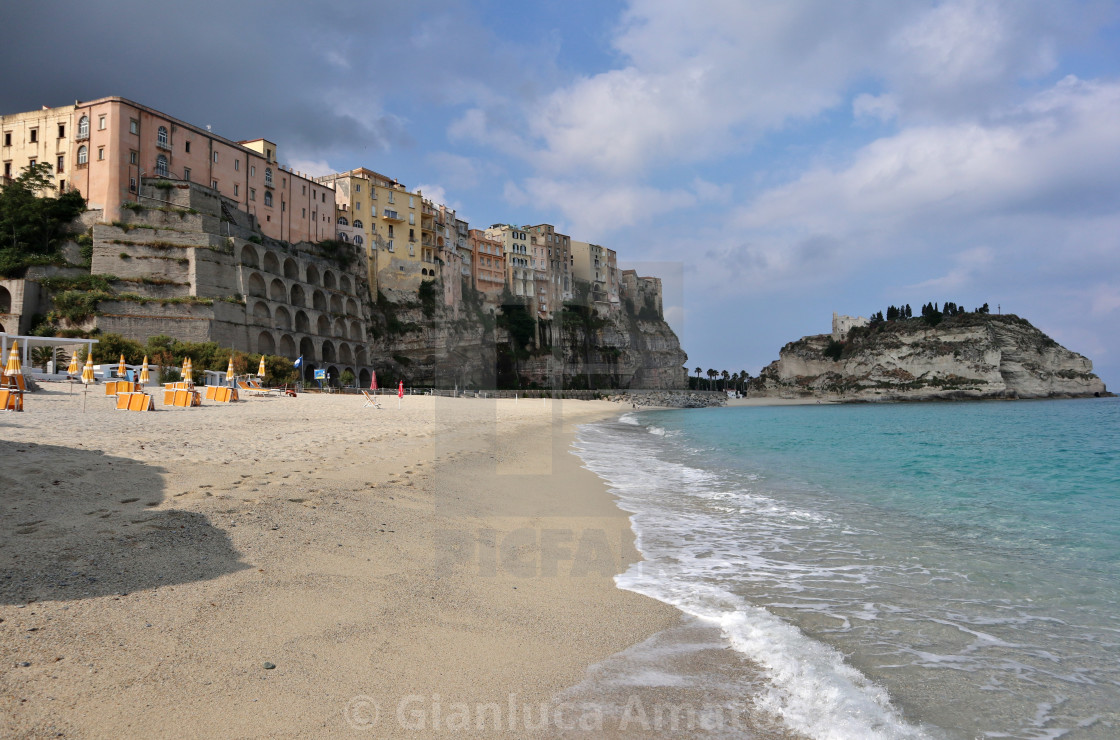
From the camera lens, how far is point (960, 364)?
312 feet

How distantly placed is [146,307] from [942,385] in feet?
354

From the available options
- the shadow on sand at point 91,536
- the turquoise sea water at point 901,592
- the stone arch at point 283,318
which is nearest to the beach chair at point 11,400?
the shadow on sand at point 91,536

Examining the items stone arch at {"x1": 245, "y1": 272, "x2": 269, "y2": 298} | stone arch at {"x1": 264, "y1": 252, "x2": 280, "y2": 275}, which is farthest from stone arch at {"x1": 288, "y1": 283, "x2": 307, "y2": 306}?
stone arch at {"x1": 245, "y1": 272, "x2": 269, "y2": 298}

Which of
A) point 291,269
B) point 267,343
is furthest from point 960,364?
point 267,343

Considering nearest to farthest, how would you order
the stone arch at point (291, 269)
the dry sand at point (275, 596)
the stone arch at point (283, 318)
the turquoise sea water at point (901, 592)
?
1. the dry sand at point (275, 596)
2. the turquoise sea water at point (901, 592)
3. the stone arch at point (283, 318)
4. the stone arch at point (291, 269)

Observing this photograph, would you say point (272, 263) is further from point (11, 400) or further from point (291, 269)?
point (11, 400)

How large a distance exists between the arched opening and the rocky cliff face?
95780mm

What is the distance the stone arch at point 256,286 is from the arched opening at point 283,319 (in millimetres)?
1866

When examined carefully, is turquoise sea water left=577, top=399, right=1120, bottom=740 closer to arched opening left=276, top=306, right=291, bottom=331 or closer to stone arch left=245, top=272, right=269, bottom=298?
stone arch left=245, top=272, right=269, bottom=298

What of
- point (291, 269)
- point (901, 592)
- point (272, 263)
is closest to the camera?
point (901, 592)

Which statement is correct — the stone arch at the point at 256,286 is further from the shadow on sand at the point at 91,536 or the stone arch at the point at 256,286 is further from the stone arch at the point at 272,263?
the shadow on sand at the point at 91,536

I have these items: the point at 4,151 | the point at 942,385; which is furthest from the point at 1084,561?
the point at 942,385

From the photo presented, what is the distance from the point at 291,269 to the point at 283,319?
6.60 meters

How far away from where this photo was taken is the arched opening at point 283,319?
174 feet
